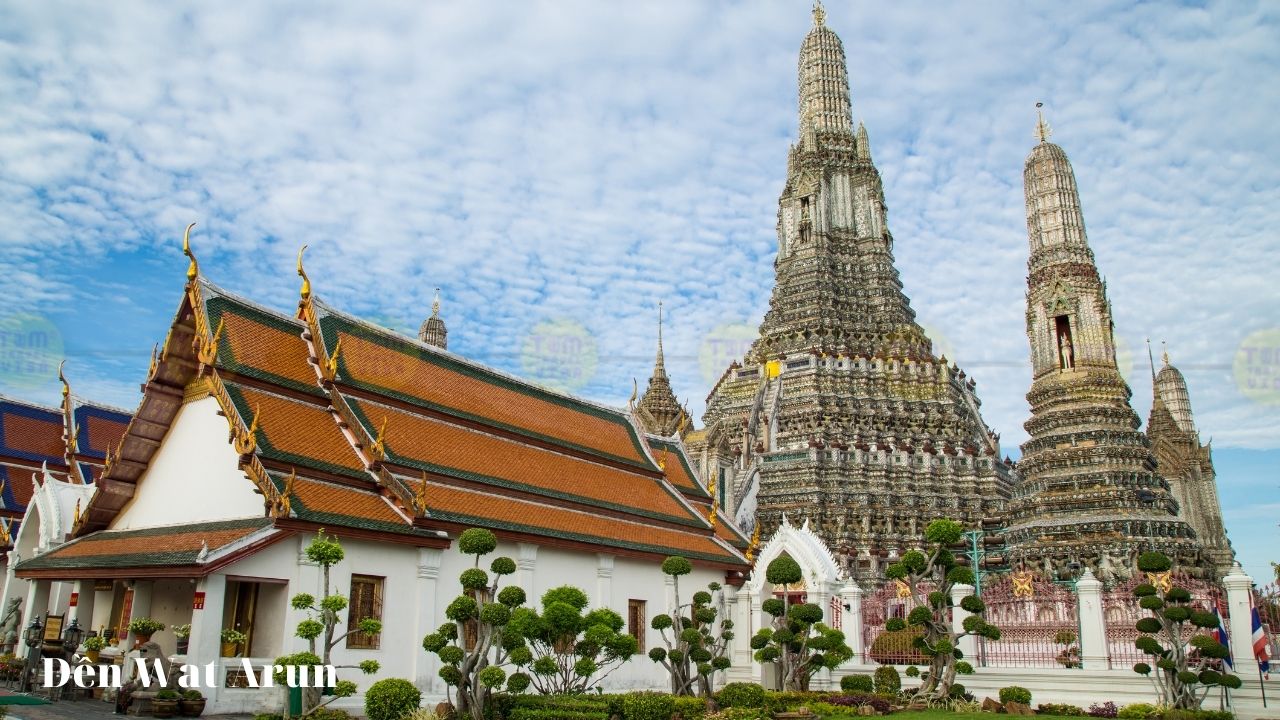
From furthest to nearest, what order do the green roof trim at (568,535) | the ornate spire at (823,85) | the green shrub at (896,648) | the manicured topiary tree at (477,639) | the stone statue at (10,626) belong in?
the ornate spire at (823,85) → the green shrub at (896,648) → the stone statue at (10,626) → the green roof trim at (568,535) → the manicured topiary tree at (477,639)

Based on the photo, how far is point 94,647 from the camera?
15.0m

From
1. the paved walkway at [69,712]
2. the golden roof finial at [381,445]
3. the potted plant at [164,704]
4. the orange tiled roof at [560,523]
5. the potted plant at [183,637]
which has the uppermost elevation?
the golden roof finial at [381,445]

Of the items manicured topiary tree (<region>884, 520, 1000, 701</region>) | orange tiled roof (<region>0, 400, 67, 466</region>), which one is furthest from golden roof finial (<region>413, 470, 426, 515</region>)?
orange tiled roof (<region>0, 400, 67, 466</region>)

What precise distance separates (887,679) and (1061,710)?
144 inches

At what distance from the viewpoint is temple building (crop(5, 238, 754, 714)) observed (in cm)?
1511

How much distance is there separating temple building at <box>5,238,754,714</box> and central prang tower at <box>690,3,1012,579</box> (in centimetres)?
1536

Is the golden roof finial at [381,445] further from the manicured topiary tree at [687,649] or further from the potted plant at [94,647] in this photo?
the manicured topiary tree at [687,649]

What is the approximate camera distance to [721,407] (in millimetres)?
49094

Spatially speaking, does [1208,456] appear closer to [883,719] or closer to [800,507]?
[800,507]

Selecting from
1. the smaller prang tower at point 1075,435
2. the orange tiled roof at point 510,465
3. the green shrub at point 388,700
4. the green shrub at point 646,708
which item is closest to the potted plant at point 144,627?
the green shrub at point 388,700

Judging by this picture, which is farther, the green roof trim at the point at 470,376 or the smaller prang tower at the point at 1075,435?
the smaller prang tower at the point at 1075,435

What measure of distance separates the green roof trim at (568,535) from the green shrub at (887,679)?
499 cm

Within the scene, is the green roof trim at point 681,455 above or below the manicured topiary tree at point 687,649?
above

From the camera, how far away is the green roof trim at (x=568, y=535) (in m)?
17.7
